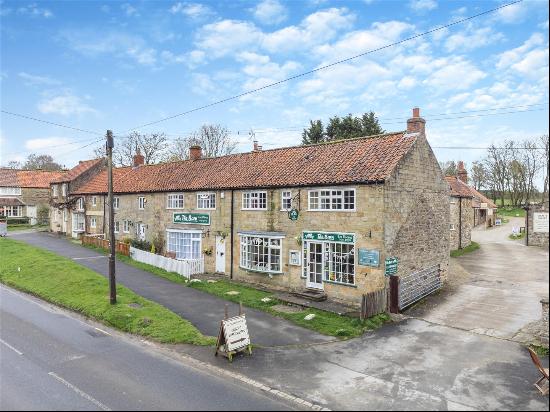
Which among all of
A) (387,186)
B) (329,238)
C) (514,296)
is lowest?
(514,296)

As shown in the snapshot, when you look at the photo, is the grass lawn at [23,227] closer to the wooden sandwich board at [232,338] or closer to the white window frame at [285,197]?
the white window frame at [285,197]

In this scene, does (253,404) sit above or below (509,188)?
below

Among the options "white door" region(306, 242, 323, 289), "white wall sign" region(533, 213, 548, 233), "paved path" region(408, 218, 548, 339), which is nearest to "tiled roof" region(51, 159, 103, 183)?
"white door" region(306, 242, 323, 289)

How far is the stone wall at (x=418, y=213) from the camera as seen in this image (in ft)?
60.2

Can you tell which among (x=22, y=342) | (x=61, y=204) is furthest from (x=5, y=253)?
(x=22, y=342)

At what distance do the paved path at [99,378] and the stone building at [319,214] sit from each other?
9266 mm

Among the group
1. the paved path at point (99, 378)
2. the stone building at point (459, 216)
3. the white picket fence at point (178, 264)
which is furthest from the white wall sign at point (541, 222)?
the stone building at point (459, 216)

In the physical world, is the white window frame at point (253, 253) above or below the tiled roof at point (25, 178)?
below

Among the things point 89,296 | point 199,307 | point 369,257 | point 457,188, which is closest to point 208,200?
point 199,307

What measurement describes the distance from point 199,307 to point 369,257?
7.80 metres

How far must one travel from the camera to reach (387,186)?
1781 cm

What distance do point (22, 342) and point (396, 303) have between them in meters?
14.1

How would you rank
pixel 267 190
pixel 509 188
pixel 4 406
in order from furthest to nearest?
pixel 509 188 → pixel 267 190 → pixel 4 406

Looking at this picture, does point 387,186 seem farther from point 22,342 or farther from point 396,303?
Result: point 22,342
